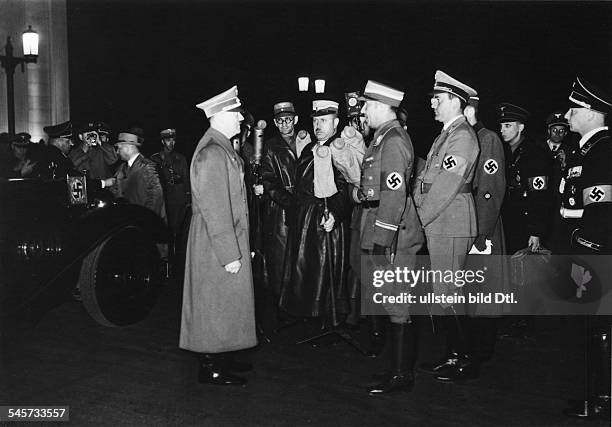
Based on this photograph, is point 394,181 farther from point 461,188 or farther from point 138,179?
point 138,179

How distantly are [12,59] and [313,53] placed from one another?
24.0 feet

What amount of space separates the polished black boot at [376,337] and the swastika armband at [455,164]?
134 cm

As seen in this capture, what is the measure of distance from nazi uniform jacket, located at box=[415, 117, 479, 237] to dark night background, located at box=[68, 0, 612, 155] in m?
8.80

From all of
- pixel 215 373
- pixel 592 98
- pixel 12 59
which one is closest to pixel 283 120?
pixel 215 373

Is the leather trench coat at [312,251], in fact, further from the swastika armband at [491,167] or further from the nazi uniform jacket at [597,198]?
the nazi uniform jacket at [597,198]

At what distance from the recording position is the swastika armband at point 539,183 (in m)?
5.34

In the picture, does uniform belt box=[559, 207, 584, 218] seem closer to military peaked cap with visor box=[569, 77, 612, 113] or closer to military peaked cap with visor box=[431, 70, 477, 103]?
military peaked cap with visor box=[569, 77, 612, 113]

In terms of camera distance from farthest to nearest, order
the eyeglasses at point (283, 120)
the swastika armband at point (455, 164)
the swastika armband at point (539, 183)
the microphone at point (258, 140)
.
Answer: the microphone at point (258, 140) → the eyeglasses at point (283, 120) → the swastika armband at point (539, 183) → the swastika armband at point (455, 164)

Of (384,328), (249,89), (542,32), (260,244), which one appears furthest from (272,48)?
(384,328)

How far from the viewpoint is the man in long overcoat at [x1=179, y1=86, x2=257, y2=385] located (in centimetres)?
393

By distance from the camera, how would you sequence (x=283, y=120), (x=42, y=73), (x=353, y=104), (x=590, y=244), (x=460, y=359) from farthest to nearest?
(x=42, y=73), (x=353, y=104), (x=283, y=120), (x=460, y=359), (x=590, y=244)

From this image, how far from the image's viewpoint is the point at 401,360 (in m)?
3.98

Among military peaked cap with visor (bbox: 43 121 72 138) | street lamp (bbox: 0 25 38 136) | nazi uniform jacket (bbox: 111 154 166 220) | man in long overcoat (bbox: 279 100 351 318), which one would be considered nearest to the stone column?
street lamp (bbox: 0 25 38 136)

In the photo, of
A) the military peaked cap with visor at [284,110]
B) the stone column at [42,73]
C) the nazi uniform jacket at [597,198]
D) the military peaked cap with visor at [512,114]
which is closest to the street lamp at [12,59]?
the stone column at [42,73]
